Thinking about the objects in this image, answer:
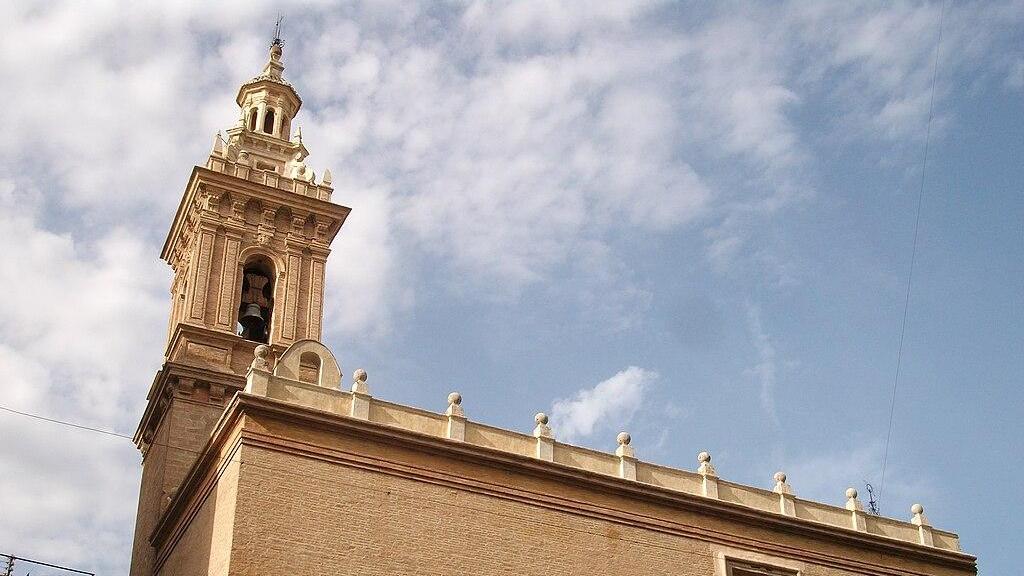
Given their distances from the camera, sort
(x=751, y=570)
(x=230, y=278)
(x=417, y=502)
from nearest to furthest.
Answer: (x=417, y=502) → (x=751, y=570) → (x=230, y=278)

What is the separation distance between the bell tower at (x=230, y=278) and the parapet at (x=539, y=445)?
6590 mm

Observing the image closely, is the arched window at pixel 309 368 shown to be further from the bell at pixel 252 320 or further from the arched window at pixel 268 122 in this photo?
the arched window at pixel 268 122

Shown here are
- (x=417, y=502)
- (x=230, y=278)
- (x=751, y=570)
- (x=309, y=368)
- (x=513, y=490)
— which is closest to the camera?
(x=417, y=502)

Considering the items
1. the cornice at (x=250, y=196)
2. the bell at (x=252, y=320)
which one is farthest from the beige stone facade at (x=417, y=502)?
the cornice at (x=250, y=196)

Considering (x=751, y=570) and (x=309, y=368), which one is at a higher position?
(x=309, y=368)

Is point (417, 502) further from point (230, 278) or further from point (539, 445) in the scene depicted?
point (230, 278)

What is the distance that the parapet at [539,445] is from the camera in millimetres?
25672

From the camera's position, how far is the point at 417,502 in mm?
25391

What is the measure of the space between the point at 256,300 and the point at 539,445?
43.0 feet

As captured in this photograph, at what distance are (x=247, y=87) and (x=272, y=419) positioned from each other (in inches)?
805

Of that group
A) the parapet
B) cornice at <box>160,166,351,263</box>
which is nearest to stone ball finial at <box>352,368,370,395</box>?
the parapet

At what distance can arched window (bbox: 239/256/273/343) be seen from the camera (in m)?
36.7

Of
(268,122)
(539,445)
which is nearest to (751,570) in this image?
(539,445)

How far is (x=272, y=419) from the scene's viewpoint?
24.9m
